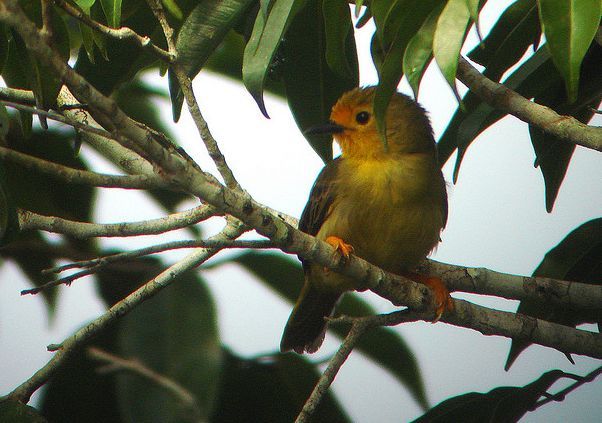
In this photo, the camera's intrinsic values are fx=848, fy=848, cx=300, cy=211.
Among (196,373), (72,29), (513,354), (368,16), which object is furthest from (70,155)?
(513,354)

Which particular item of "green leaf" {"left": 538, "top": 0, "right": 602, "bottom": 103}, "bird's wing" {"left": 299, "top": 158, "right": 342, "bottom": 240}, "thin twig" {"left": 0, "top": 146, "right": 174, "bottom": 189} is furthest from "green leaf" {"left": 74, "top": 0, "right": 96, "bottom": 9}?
"bird's wing" {"left": 299, "top": 158, "right": 342, "bottom": 240}

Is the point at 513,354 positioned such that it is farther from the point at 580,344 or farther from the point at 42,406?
the point at 42,406

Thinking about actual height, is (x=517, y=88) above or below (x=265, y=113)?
above

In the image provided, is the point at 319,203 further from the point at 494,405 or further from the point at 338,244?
the point at 494,405

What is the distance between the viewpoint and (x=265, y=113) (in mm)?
2672

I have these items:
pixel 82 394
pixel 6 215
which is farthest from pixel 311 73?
pixel 82 394

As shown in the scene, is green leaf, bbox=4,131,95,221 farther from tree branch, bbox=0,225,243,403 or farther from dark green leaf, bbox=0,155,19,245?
dark green leaf, bbox=0,155,19,245

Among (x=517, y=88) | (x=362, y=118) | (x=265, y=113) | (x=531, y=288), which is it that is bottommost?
(x=265, y=113)

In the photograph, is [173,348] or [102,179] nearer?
[102,179]

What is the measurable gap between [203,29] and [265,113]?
1.91 feet

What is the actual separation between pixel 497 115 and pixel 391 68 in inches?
38.9

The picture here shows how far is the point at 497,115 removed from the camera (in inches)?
130

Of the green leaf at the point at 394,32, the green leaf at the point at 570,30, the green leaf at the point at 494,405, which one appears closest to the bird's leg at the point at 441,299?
the green leaf at the point at 494,405

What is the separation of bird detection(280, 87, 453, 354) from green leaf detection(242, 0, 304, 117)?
4.26 feet
